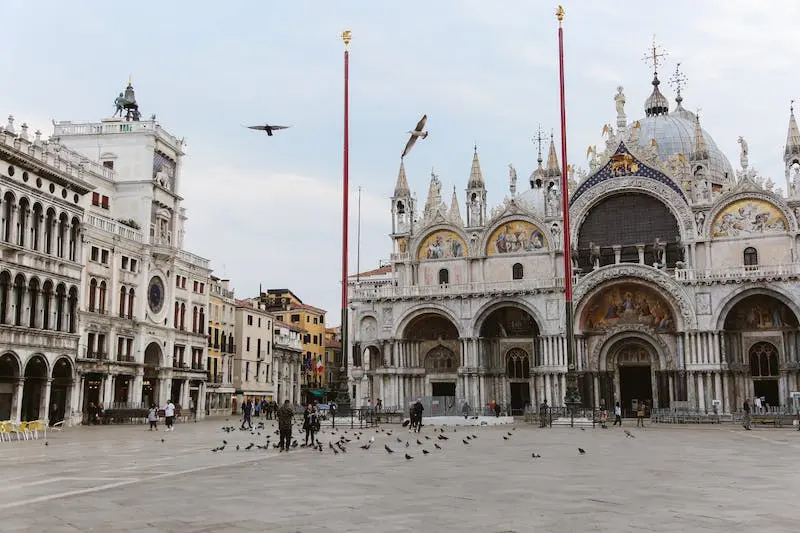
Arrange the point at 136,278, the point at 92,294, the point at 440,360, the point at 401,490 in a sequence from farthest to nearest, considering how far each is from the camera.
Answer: the point at 440,360, the point at 136,278, the point at 92,294, the point at 401,490

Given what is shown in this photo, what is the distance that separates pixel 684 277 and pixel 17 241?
37217 millimetres

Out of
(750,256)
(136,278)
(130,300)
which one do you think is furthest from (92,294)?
(750,256)

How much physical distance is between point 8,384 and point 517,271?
31919 mm

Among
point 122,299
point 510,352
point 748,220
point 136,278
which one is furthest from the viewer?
point 510,352

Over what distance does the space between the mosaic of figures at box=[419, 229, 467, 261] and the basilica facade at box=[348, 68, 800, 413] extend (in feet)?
0.26

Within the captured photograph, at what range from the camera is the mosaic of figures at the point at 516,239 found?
56500 millimetres

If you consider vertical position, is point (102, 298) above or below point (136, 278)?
below

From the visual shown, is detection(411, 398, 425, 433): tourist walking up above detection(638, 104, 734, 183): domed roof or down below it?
below

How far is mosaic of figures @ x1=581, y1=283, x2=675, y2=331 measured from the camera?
173ft

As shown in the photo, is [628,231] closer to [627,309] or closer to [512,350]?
[627,309]

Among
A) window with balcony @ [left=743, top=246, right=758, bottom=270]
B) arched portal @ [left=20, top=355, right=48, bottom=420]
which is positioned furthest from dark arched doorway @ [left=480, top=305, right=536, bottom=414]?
arched portal @ [left=20, top=355, right=48, bottom=420]

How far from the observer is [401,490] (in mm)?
14484

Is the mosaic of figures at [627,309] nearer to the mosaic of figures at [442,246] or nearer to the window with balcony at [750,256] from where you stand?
the window with balcony at [750,256]

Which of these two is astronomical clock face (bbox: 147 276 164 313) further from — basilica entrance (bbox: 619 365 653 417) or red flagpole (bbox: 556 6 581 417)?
basilica entrance (bbox: 619 365 653 417)
